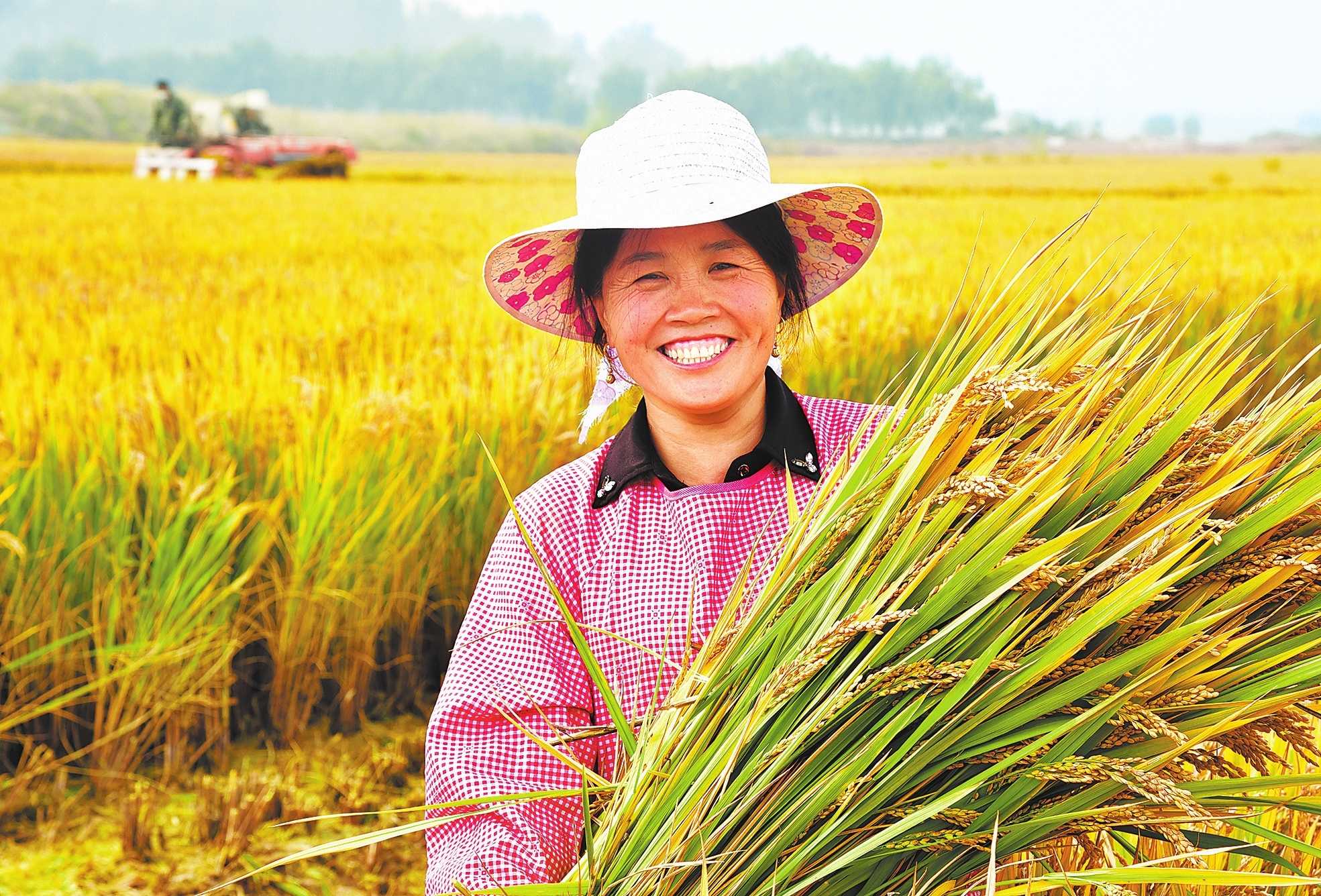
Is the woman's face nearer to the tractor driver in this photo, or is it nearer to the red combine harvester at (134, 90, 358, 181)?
the red combine harvester at (134, 90, 358, 181)

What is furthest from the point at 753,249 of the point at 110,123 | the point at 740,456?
the point at 110,123

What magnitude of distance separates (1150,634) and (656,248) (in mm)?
712

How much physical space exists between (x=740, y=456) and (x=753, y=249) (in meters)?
0.26

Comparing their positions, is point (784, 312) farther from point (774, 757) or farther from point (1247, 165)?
point (1247, 165)

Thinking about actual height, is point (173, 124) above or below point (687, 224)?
above

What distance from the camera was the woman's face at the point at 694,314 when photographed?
1.30 metres

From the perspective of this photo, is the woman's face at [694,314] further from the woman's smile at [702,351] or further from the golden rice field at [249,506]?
the golden rice field at [249,506]

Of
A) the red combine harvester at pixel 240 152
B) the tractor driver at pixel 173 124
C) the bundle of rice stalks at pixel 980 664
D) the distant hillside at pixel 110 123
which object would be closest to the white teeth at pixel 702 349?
the bundle of rice stalks at pixel 980 664

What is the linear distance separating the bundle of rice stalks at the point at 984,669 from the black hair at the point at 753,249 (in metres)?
0.49

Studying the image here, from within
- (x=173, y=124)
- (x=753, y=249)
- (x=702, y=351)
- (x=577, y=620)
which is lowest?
(x=577, y=620)

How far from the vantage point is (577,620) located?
52.9 inches

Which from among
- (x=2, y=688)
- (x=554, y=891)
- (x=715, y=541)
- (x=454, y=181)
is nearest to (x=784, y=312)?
(x=715, y=541)

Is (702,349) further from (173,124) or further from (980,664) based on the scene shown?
(173,124)

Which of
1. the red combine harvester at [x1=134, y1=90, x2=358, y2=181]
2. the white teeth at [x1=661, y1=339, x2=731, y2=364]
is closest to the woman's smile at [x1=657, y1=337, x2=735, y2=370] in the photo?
the white teeth at [x1=661, y1=339, x2=731, y2=364]
